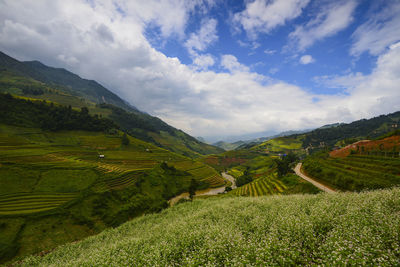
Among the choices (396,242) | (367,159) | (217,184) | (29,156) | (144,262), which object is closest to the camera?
(396,242)

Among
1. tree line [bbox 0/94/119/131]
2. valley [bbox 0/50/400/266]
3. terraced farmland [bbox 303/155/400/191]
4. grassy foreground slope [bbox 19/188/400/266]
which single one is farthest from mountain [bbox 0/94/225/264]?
terraced farmland [bbox 303/155/400/191]

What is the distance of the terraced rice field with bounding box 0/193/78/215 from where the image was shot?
149 ft

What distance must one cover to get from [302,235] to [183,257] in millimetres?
9832

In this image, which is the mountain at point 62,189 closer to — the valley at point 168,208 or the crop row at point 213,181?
the valley at point 168,208

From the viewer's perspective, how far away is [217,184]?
396 feet

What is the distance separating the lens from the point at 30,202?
4956cm

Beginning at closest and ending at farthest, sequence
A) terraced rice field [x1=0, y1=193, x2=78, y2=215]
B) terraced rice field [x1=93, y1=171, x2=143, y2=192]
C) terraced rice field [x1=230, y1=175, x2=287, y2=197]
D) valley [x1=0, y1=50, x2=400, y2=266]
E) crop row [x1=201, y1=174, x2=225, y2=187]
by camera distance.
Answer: valley [x1=0, y1=50, x2=400, y2=266], terraced rice field [x1=0, y1=193, x2=78, y2=215], terraced rice field [x1=230, y1=175, x2=287, y2=197], terraced rice field [x1=93, y1=171, x2=143, y2=192], crop row [x1=201, y1=174, x2=225, y2=187]

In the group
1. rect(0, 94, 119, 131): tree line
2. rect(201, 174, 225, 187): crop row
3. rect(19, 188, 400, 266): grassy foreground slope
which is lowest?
rect(201, 174, 225, 187): crop row

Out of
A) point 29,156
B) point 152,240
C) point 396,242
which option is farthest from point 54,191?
point 396,242

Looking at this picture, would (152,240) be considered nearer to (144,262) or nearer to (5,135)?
(144,262)

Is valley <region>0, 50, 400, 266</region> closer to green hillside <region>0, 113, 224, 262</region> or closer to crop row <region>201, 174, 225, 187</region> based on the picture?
green hillside <region>0, 113, 224, 262</region>

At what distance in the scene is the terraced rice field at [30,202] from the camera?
45347 mm

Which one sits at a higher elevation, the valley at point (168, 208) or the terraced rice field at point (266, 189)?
the valley at point (168, 208)

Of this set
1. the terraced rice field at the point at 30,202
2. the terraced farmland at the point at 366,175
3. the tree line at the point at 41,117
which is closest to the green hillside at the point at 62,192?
the terraced rice field at the point at 30,202
